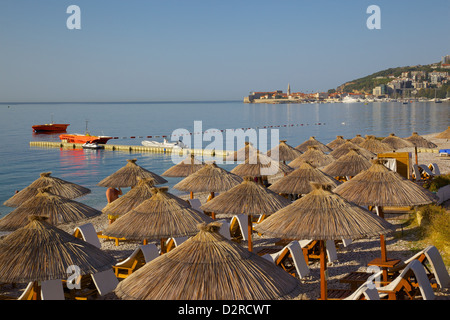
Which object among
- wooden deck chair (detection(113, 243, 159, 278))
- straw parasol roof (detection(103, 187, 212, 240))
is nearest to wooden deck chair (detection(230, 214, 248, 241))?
straw parasol roof (detection(103, 187, 212, 240))

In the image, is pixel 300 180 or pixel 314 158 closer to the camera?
pixel 300 180

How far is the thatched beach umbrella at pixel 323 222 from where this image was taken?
22.7 ft

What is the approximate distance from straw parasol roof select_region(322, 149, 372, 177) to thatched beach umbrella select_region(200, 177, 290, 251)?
5067mm

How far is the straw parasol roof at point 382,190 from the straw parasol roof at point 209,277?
4.55 metres

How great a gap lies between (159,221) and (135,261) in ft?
3.69

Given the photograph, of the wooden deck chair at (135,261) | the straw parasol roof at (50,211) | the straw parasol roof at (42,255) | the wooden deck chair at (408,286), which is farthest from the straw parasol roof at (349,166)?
the straw parasol roof at (42,255)

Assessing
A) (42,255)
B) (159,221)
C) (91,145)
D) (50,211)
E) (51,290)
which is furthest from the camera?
(91,145)

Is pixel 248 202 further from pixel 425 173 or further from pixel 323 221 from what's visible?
pixel 425 173

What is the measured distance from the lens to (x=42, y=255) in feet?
19.7

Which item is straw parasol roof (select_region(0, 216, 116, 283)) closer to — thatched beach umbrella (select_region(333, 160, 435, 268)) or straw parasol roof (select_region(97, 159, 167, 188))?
thatched beach umbrella (select_region(333, 160, 435, 268))

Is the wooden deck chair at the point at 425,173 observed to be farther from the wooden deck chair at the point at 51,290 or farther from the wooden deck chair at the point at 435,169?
the wooden deck chair at the point at 51,290

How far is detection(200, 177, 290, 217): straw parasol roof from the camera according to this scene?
31.5 ft

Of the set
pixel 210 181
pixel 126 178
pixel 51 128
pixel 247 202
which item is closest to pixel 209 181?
pixel 210 181
